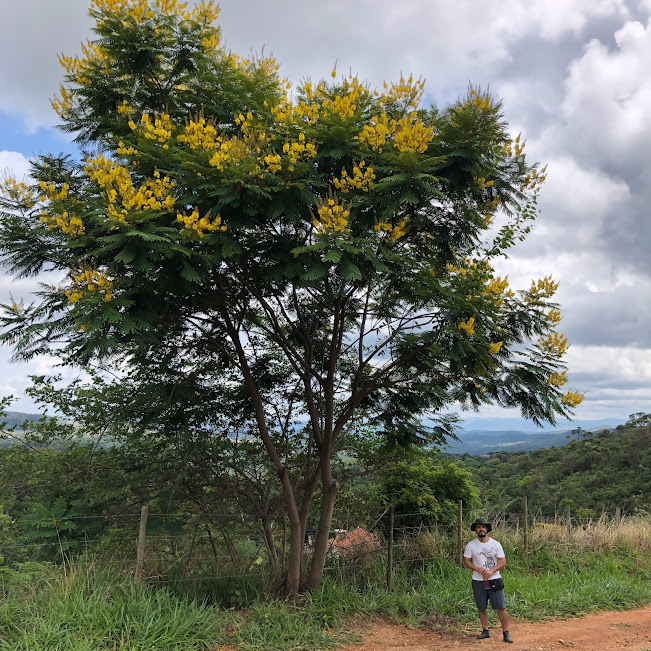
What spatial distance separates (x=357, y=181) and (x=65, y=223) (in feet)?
9.78

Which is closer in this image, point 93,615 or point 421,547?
point 93,615

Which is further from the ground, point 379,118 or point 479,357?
point 379,118

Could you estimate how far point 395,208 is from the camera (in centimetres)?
598

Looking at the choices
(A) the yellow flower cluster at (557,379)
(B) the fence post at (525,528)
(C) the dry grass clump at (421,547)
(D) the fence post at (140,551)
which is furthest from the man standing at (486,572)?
(B) the fence post at (525,528)

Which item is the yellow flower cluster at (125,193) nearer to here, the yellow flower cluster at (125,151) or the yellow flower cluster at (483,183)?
the yellow flower cluster at (125,151)

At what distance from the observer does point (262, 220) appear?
6.39 metres

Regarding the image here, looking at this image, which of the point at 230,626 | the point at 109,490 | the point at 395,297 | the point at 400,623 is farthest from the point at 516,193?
the point at 109,490

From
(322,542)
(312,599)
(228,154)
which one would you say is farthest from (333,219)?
(312,599)

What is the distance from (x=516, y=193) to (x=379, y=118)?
6.74ft

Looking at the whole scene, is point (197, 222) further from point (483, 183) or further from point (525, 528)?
point (525, 528)

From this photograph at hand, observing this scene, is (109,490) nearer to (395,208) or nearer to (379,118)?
(395,208)

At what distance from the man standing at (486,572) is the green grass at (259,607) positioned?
96 centimetres

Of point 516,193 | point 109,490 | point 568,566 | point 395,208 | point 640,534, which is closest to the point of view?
point 395,208

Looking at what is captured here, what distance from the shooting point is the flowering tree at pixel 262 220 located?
5.66 metres
